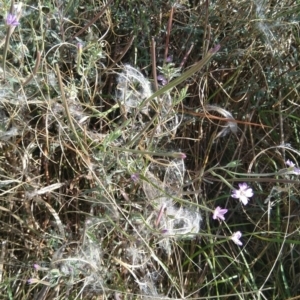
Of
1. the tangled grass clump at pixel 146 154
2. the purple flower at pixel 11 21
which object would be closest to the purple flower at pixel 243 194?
the tangled grass clump at pixel 146 154

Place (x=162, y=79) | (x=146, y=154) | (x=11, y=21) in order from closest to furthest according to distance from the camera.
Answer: (x=11, y=21) < (x=146, y=154) < (x=162, y=79)

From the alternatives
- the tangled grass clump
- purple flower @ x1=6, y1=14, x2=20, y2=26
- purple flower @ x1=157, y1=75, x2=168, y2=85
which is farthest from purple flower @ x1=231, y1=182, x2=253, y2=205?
purple flower @ x1=6, y1=14, x2=20, y2=26

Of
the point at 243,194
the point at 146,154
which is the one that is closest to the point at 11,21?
the point at 146,154

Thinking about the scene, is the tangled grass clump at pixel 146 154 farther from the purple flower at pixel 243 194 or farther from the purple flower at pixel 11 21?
the purple flower at pixel 11 21

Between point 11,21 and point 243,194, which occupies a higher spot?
point 11,21

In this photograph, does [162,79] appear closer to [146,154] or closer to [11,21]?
[146,154]

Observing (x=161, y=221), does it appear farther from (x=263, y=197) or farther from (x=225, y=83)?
(x=225, y=83)

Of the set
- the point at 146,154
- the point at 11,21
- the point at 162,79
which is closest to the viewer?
the point at 11,21

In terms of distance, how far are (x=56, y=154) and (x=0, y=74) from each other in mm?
233

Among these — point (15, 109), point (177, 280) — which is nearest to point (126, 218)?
point (177, 280)

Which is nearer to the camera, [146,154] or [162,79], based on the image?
[146,154]

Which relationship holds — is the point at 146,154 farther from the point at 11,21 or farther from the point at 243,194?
the point at 11,21

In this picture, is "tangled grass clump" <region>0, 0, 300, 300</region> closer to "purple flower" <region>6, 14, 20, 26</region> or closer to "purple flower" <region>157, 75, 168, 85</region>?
"purple flower" <region>157, 75, 168, 85</region>

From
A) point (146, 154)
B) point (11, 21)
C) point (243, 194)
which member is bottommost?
point (243, 194)
